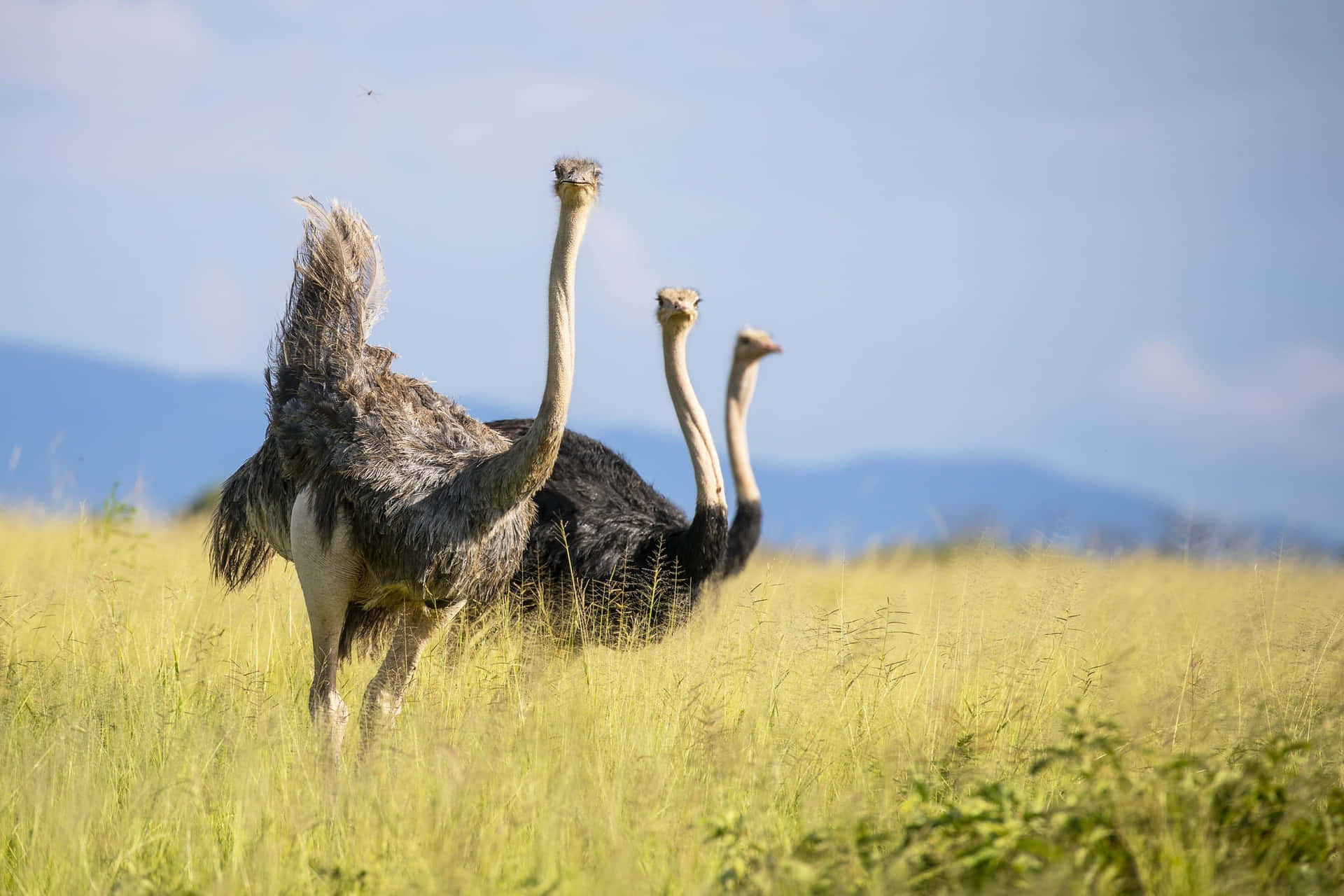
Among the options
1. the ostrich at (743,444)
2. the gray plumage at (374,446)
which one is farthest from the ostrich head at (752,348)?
the gray plumage at (374,446)

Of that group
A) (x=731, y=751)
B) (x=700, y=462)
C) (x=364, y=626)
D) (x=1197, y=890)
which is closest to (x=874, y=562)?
(x=700, y=462)

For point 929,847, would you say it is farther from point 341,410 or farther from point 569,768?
point 341,410

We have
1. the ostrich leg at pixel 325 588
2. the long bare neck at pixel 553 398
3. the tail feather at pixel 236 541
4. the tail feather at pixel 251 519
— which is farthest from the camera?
the tail feather at pixel 236 541

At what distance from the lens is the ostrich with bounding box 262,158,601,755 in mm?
4609

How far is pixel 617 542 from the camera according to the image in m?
5.95

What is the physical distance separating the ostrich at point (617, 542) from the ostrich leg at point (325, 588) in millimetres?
910

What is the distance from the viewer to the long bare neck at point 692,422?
6.11 m

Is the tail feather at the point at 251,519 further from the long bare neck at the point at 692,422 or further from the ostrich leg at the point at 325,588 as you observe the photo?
the long bare neck at the point at 692,422

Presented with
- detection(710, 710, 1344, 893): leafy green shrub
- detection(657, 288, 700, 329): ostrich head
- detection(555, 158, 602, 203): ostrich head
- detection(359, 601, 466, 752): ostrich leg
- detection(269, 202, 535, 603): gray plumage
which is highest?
detection(555, 158, 602, 203): ostrich head

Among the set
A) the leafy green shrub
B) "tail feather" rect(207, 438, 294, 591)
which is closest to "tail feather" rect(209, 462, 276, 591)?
"tail feather" rect(207, 438, 294, 591)

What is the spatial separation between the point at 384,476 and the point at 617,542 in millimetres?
1538

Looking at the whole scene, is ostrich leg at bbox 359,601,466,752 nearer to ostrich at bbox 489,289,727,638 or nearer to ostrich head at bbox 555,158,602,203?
ostrich at bbox 489,289,727,638

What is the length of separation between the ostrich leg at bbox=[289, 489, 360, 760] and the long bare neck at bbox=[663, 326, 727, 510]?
179 cm

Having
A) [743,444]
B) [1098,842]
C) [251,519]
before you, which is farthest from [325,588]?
[743,444]
